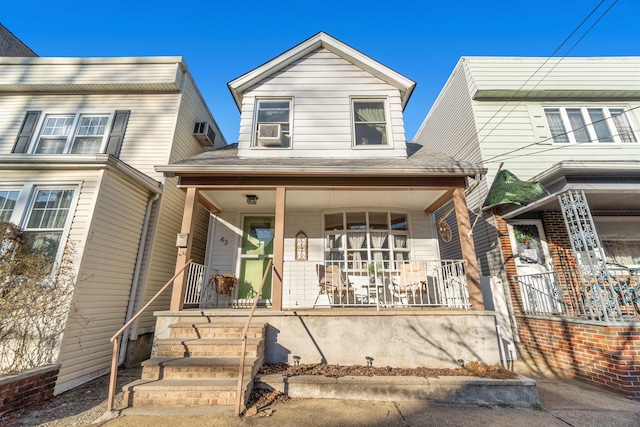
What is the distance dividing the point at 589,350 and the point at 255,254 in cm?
693

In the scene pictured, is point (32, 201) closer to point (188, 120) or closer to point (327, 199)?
point (188, 120)

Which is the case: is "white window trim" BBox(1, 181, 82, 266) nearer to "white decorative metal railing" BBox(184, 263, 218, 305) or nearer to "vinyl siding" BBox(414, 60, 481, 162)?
"white decorative metal railing" BBox(184, 263, 218, 305)

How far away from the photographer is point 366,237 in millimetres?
7078

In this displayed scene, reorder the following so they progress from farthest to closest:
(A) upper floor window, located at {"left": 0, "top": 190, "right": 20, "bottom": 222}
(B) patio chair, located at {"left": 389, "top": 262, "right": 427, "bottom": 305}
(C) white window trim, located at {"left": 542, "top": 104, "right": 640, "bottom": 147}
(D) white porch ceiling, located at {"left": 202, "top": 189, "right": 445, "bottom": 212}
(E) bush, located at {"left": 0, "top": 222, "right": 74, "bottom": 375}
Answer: (C) white window trim, located at {"left": 542, "top": 104, "right": 640, "bottom": 147} → (D) white porch ceiling, located at {"left": 202, "top": 189, "right": 445, "bottom": 212} → (B) patio chair, located at {"left": 389, "top": 262, "right": 427, "bottom": 305} → (A) upper floor window, located at {"left": 0, "top": 190, "right": 20, "bottom": 222} → (E) bush, located at {"left": 0, "top": 222, "right": 74, "bottom": 375}

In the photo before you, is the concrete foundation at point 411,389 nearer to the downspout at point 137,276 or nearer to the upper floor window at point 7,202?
the downspout at point 137,276

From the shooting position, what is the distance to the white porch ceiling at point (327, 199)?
6.13m

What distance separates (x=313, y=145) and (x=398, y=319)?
4325mm

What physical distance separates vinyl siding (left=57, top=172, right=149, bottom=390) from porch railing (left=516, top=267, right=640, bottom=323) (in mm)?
8576

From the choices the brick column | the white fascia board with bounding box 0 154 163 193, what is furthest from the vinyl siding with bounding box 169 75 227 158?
the brick column

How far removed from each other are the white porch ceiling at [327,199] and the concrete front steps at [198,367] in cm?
292

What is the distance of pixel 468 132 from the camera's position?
8.34 meters

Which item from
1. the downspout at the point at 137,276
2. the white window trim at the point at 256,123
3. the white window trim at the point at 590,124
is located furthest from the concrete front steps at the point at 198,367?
the white window trim at the point at 590,124

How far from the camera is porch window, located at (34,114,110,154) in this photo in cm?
704

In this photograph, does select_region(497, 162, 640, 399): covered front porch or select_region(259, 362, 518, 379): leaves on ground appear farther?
select_region(497, 162, 640, 399): covered front porch
